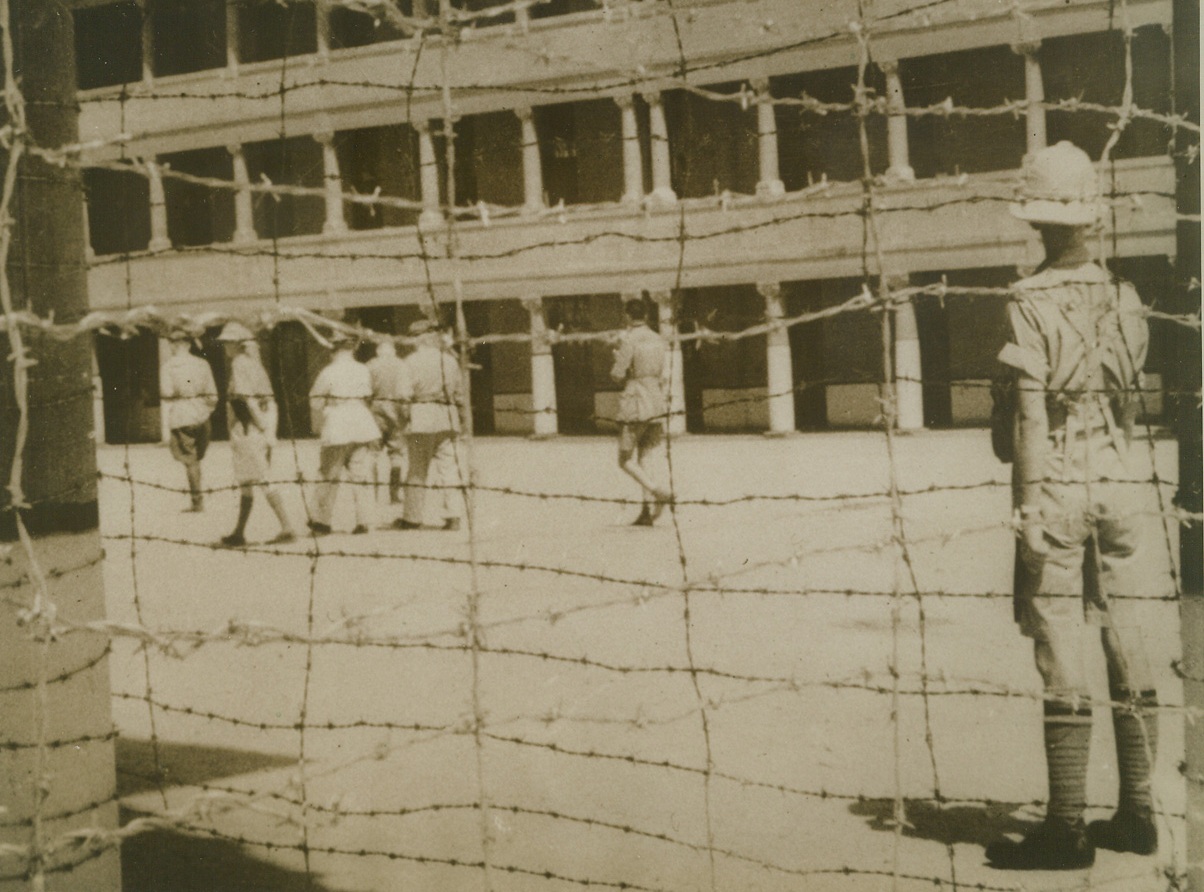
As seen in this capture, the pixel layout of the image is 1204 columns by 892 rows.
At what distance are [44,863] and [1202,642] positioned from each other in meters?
2.78

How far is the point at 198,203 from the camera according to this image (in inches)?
548

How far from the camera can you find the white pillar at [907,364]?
1518cm

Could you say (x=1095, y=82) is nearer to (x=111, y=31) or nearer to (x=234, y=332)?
(x=234, y=332)

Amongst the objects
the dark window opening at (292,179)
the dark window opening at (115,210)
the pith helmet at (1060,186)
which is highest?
the dark window opening at (292,179)

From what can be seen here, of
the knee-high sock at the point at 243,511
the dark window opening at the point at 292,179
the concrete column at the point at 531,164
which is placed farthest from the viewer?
the dark window opening at the point at 292,179

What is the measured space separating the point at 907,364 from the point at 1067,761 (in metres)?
14.1

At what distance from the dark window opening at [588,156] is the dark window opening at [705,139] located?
2.21 ft

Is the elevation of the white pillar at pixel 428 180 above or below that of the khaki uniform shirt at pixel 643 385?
above

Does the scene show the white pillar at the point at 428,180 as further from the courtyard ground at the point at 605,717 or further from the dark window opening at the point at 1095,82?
the dark window opening at the point at 1095,82

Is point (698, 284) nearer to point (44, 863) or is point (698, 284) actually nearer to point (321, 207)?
point (321, 207)

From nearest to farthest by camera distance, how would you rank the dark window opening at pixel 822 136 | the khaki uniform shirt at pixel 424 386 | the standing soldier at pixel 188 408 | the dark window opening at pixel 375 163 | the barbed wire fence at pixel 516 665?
the barbed wire fence at pixel 516 665, the standing soldier at pixel 188 408, the khaki uniform shirt at pixel 424 386, the dark window opening at pixel 375 163, the dark window opening at pixel 822 136

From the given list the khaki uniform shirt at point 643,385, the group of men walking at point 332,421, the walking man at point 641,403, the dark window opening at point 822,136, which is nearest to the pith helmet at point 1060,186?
the walking man at point 641,403

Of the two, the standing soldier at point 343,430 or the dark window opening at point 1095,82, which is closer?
the standing soldier at point 343,430

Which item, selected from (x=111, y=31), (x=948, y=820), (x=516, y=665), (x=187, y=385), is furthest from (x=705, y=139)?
(x=948, y=820)
